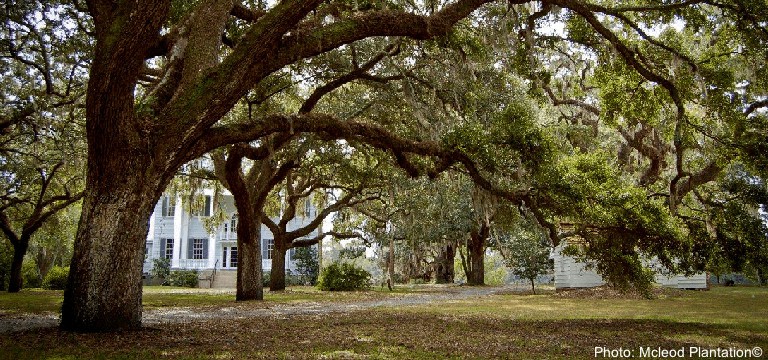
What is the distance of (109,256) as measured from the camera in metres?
7.27

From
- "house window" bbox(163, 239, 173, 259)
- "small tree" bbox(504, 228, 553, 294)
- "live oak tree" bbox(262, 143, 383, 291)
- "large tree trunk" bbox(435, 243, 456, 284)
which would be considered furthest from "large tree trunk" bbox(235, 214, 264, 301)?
"large tree trunk" bbox(435, 243, 456, 284)

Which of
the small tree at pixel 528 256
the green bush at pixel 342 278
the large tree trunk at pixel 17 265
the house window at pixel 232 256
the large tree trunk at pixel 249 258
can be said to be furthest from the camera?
the house window at pixel 232 256

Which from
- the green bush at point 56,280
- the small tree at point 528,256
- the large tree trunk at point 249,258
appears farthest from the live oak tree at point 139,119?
the green bush at point 56,280

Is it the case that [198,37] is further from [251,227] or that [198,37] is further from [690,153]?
[690,153]

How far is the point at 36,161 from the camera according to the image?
17.3m

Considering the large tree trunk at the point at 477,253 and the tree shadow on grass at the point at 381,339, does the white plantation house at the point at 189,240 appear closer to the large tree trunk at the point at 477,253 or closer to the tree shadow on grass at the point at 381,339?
the large tree trunk at the point at 477,253

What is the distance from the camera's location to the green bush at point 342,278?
→ 27000mm

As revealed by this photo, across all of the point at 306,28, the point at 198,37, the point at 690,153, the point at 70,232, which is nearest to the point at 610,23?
the point at 690,153

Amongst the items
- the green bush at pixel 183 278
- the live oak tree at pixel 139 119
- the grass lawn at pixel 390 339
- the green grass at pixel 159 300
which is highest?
the live oak tree at pixel 139 119

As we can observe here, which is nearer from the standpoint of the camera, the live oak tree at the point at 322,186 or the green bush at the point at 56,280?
the live oak tree at the point at 322,186

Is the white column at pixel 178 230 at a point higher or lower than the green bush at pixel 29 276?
higher

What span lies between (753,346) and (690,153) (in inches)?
453

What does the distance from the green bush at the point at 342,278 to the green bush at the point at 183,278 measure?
989 cm

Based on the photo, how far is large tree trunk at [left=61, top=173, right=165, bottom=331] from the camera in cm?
722
